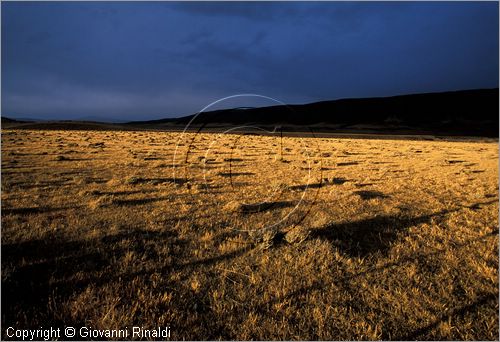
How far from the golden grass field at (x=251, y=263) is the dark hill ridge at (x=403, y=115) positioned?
86.4m

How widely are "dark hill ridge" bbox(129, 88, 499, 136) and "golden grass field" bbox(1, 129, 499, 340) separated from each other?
Answer: 86.4 metres

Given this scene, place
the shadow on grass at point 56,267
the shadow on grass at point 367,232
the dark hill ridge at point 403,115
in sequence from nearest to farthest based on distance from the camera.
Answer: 1. the shadow on grass at point 56,267
2. the shadow on grass at point 367,232
3. the dark hill ridge at point 403,115

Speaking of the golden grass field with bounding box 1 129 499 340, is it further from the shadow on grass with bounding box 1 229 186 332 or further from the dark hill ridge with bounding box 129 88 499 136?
the dark hill ridge with bounding box 129 88 499 136

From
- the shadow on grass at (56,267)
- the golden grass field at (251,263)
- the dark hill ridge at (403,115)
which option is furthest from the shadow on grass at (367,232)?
the dark hill ridge at (403,115)

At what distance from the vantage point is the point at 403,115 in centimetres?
11819

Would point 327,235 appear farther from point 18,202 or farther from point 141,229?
point 18,202

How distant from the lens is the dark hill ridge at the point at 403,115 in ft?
328

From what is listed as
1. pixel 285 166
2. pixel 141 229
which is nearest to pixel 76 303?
pixel 141 229

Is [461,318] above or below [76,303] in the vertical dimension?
below

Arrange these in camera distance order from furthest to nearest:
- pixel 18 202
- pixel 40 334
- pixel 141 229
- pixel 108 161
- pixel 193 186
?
pixel 108 161 < pixel 193 186 < pixel 18 202 < pixel 141 229 < pixel 40 334

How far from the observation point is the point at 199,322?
14.7 feet

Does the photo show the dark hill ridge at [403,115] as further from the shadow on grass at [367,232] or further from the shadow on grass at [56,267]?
the shadow on grass at [56,267]

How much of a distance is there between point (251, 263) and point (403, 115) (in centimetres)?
13103

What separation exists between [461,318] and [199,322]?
429cm
